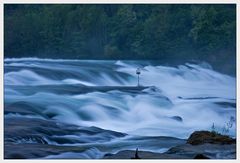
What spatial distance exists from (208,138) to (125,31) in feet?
4.86

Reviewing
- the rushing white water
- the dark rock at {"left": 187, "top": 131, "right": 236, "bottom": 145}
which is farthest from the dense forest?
the dark rock at {"left": 187, "top": 131, "right": 236, "bottom": 145}

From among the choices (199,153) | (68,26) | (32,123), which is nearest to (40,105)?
(32,123)

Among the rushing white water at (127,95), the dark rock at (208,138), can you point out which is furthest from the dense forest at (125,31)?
the dark rock at (208,138)

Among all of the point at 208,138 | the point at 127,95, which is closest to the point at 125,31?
the point at 127,95

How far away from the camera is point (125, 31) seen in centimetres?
828

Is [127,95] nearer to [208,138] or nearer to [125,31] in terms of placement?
[125,31]

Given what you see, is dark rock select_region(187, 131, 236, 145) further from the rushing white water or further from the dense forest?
the dense forest

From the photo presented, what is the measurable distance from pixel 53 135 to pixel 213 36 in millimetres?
2079

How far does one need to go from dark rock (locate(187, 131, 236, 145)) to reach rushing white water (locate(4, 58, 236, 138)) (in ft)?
0.27

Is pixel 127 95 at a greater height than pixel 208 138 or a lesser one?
greater

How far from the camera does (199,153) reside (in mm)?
7527

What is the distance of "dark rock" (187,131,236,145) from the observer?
779 centimetres

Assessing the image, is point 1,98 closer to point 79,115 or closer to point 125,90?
point 79,115

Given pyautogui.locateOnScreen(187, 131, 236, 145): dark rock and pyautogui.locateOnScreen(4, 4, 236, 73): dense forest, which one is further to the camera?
pyautogui.locateOnScreen(4, 4, 236, 73): dense forest
